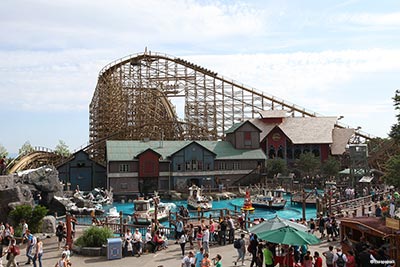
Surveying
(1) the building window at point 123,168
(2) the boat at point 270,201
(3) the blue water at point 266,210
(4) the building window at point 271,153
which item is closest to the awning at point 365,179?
(3) the blue water at point 266,210

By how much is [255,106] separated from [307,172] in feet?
36.6

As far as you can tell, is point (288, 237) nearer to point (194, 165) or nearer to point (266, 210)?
point (266, 210)

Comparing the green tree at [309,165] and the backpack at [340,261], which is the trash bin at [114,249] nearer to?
the backpack at [340,261]

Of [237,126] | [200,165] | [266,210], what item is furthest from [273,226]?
[237,126]

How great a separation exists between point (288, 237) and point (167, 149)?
39623 millimetres

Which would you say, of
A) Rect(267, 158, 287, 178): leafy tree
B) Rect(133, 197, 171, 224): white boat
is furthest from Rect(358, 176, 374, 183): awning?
Rect(267, 158, 287, 178): leafy tree

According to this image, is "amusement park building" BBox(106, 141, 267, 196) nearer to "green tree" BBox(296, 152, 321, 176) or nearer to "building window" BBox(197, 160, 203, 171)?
"building window" BBox(197, 160, 203, 171)

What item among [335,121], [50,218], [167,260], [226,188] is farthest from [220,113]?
[167,260]

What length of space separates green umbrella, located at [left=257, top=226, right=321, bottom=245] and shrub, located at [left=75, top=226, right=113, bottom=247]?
7892mm

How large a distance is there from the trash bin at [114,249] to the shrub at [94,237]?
122cm

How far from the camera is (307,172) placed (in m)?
53.6

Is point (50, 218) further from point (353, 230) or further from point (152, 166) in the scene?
point (152, 166)

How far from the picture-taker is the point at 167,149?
5184 cm

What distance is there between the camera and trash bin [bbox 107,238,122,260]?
17219mm
